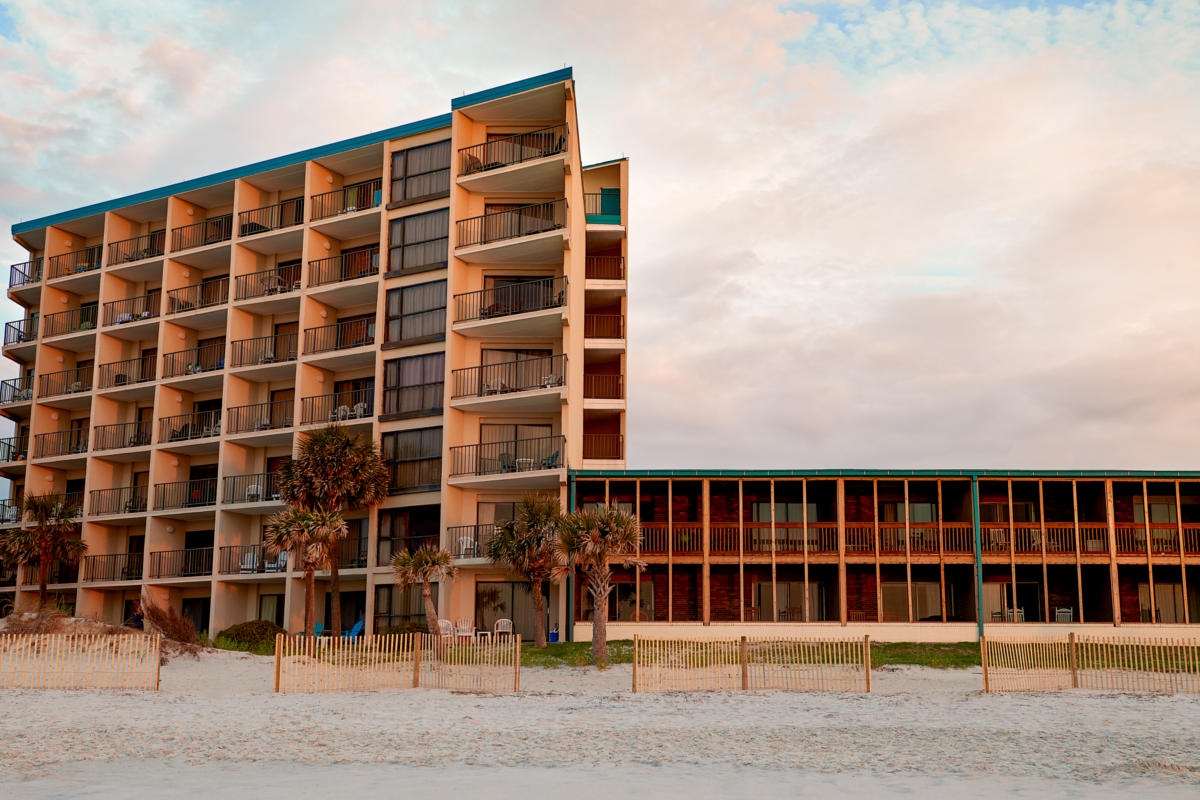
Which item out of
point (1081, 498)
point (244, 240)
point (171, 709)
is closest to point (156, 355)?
point (244, 240)

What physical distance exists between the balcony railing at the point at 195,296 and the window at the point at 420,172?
10926mm

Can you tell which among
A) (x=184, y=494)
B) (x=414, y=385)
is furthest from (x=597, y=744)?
(x=184, y=494)

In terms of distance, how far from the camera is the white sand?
535 inches

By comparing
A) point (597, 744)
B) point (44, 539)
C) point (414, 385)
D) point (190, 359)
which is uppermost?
point (190, 359)

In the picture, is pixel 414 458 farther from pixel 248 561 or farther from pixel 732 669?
pixel 732 669

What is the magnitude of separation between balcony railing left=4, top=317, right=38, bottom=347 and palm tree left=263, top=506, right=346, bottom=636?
2617cm

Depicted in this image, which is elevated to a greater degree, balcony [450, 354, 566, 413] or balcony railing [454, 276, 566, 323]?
balcony railing [454, 276, 566, 323]

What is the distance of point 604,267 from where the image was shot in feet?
165

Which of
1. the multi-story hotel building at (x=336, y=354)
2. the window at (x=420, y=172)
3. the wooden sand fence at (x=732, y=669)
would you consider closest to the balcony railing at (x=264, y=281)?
the multi-story hotel building at (x=336, y=354)

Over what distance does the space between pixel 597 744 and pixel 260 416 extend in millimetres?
35050

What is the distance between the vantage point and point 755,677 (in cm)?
2488

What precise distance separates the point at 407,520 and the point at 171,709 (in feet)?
69.8

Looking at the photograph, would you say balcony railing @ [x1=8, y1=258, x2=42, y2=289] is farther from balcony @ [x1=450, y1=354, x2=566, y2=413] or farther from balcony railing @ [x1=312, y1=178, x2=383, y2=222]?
balcony @ [x1=450, y1=354, x2=566, y2=413]

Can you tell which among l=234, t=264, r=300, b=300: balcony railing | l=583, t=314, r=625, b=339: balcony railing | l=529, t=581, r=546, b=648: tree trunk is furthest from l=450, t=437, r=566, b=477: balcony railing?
l=234, t=264, r=300, b=300: balcony railing
